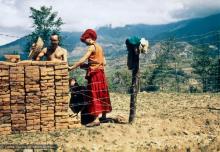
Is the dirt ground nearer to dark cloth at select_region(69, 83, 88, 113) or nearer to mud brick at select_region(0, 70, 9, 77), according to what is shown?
dark cloth at select_region(69, 83, 88, 113)

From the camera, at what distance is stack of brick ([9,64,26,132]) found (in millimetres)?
7660

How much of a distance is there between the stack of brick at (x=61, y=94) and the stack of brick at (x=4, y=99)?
950 mm

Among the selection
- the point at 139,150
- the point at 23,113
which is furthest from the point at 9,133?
the point at 139,150

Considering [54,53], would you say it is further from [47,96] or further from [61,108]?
[61,108]

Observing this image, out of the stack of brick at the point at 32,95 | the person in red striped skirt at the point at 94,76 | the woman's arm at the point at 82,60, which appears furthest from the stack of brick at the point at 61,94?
the person in red striped skirt at the point at 94,76

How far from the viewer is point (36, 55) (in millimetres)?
8211

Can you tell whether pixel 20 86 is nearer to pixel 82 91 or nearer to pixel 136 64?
pixel 82 91

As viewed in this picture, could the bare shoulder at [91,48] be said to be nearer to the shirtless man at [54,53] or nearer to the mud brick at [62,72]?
the shirtless man at [54,53]

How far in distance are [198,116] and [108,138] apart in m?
2.60

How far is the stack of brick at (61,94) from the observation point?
7.79 m

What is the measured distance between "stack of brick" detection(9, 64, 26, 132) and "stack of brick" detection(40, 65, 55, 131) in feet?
1.22

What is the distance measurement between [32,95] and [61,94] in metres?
0.57

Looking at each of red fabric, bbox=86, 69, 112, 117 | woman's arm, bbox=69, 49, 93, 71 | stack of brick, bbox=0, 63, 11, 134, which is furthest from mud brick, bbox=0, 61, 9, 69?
red fabric, bbox=86, 69, 112, 117

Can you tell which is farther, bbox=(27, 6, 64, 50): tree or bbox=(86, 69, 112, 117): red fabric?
bbox=(27, 6, 64, 50): tree
